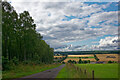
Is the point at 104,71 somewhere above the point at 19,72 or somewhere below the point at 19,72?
below

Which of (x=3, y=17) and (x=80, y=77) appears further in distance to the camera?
(x=3, y=17)

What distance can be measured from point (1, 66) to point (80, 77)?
20.0m

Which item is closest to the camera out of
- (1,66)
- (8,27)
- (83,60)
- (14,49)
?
(1,66)

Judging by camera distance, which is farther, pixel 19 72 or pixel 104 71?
pixel 104 71

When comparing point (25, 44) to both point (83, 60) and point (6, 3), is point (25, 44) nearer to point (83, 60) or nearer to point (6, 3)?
point (6, 3)

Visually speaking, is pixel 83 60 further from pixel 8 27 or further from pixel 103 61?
pixel 8 27

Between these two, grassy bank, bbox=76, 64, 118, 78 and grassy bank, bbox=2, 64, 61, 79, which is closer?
grassy bank, bbox=2, 64, 61, 79

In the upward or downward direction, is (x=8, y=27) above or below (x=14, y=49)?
above

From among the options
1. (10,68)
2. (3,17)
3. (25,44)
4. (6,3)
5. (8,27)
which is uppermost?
(6,3)

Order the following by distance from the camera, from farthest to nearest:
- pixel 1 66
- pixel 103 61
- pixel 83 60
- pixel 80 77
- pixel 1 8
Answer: pixel 83 60 → pixel 103 61 → pixel 1 8 → pixel 1 66 → pixel 80 77

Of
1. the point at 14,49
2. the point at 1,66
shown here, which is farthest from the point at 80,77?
the point at 14,49

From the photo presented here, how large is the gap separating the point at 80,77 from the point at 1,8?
100.0ft

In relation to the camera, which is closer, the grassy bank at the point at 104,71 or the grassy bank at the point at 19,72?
the grassy bank at the point at 19,72

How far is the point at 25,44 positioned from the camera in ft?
189
